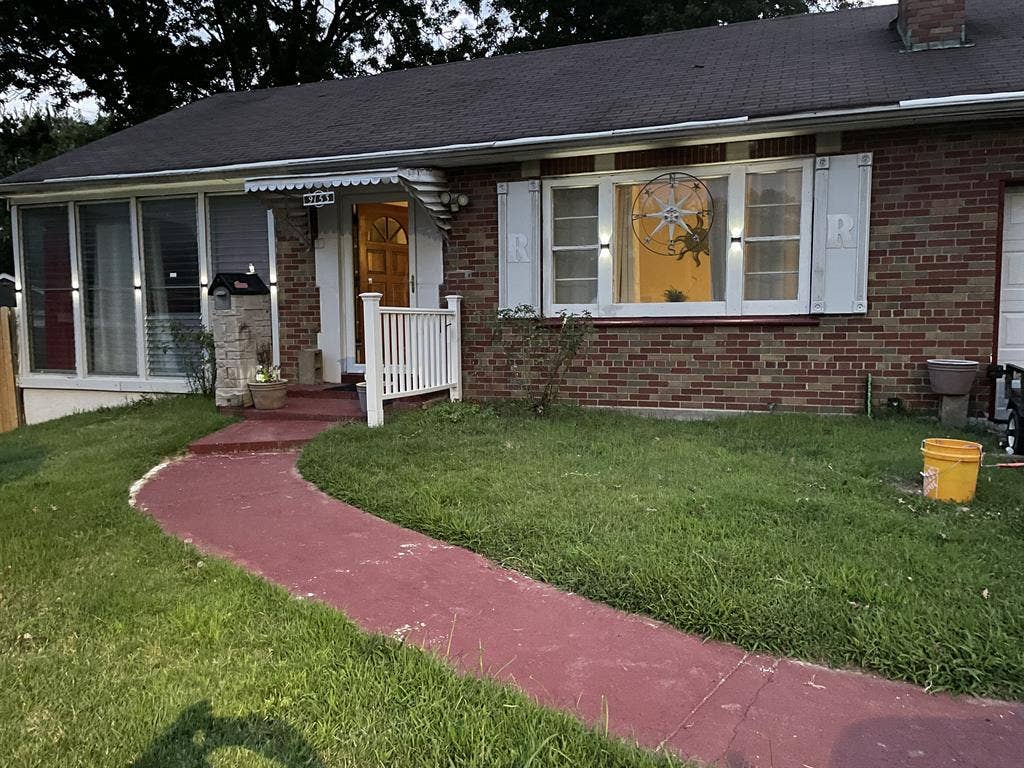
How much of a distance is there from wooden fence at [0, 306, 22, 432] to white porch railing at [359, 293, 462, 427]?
5.90m

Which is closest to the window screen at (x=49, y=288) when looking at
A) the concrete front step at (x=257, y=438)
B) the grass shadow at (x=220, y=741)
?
the concrete front step at (x=257, y=438)

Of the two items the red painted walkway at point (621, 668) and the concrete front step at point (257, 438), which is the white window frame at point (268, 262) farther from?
the red painted walkway at point (621, 668)

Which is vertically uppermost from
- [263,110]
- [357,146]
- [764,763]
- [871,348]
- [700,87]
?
[263,110]

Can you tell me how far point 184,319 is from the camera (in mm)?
9312

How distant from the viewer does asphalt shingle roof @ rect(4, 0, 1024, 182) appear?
6767 millimetres

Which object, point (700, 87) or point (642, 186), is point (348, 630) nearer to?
point (642, 186)

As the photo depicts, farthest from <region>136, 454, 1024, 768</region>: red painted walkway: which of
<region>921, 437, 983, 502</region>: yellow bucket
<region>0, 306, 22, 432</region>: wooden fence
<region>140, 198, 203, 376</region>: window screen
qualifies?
<region>0, 306, 22, 432</region>: wooden fence

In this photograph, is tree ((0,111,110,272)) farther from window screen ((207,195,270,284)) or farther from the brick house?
window screen ((207,195,270,284))

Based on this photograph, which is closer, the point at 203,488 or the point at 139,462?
the point at 203,488

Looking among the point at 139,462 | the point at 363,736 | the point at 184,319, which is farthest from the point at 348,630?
the point at 184,319

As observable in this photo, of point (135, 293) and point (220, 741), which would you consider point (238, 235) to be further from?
point (220, 741)

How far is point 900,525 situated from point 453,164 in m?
5.49

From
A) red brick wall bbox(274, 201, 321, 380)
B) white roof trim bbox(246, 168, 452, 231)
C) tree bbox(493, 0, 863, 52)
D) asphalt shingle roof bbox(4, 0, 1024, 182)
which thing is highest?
tree bbox(493, 0, 863, 52)

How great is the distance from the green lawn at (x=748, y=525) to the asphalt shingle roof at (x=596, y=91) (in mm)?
2927
